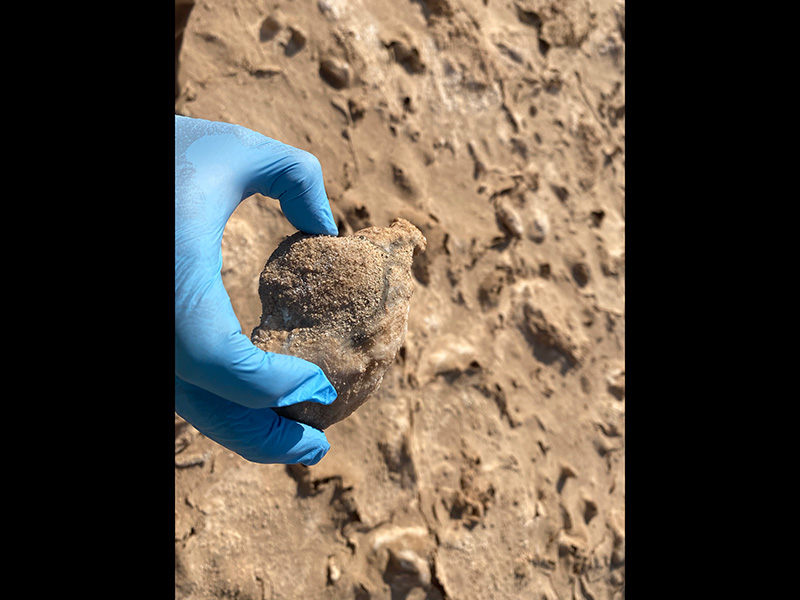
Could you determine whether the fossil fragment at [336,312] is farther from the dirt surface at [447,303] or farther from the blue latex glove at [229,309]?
the dirt surface at [447,303]

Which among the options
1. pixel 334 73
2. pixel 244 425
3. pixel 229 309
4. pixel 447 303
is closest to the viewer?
pixel 229 309

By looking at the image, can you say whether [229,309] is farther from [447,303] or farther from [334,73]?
[334,73]

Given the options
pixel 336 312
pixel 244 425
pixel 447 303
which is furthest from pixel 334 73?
pixel 244 425

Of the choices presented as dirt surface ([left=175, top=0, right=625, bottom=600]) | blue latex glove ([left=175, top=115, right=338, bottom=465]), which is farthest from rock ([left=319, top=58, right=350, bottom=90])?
blue latex glove ([left=175, top=115, right=338, bottom=465])

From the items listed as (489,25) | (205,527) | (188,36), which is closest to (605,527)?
(205,527)

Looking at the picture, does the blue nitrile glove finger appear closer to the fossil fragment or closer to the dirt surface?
the fossil fragment

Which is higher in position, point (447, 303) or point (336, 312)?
point (336, 312)
